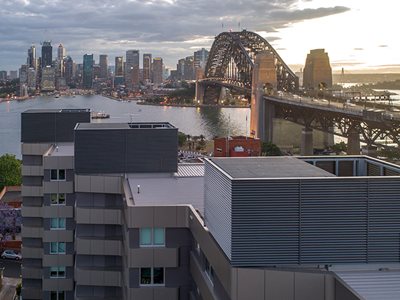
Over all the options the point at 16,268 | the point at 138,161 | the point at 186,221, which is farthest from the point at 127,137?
the point at 16,268

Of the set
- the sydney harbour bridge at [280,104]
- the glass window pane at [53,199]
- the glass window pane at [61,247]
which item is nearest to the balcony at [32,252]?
the glass window pane at [61,247]

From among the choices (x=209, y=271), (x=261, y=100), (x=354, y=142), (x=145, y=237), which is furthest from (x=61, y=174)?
(x=261, y=100)

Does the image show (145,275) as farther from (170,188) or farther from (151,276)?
(170,188)

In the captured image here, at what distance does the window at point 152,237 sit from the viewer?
8.98 metres

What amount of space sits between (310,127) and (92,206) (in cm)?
3322

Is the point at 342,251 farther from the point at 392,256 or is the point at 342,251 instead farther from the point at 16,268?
the point at 16,268

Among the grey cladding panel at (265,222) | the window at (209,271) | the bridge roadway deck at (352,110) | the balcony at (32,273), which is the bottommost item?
the balcony at (32,273)

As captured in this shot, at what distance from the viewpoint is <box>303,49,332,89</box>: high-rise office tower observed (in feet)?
257

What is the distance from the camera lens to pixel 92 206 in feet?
38.8

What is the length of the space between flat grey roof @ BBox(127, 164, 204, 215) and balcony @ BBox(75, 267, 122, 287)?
1732 millimetres

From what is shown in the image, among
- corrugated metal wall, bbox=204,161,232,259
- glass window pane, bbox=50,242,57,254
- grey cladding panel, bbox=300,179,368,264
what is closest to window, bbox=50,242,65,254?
glass window pane, bbox=50,242,57,254

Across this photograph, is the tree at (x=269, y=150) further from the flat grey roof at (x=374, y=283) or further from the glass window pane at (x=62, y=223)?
the flat grey roof at (x=374, y=283)

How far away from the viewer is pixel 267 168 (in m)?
7.18

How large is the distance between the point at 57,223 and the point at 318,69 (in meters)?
69.0
